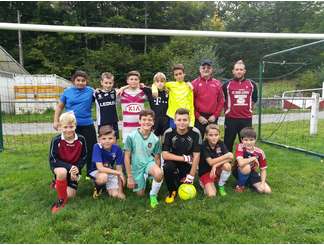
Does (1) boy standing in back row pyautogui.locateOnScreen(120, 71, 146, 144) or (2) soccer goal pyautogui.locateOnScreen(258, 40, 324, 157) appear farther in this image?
(2) soccer goal pyautogui.locateOnScreen(258, 40, 324, 157)

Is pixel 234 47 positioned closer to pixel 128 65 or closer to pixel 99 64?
pixel 99 64

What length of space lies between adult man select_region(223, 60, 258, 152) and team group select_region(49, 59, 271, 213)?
0.02 meters

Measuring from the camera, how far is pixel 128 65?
1299 cm

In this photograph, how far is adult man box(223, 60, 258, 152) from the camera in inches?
229

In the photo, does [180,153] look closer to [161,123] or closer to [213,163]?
[213,163]

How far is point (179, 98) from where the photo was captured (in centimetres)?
549

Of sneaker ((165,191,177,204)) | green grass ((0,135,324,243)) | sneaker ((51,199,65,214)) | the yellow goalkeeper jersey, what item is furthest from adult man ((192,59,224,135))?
sneaker ((51,199,65,214))

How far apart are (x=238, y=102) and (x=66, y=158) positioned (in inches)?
110

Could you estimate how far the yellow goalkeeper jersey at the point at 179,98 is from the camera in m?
5.49

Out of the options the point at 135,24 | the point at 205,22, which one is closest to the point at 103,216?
the point at 135,24

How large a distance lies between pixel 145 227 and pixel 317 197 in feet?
7.91

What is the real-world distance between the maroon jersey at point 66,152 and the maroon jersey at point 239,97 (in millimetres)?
2417

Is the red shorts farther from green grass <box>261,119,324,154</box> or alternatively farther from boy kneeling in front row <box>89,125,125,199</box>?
green grass <box>261,119,324,154</box>

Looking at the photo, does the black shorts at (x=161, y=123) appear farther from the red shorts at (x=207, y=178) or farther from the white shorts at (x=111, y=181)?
the white shorts at (x=111, y=181)
